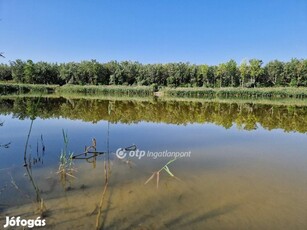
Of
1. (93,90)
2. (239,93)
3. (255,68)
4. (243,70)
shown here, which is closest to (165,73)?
(243,70)

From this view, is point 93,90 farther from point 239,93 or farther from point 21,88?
point 239,93

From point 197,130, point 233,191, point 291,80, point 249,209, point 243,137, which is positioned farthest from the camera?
point 291,80

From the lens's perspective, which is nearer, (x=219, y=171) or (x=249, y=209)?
(x=249, y=209)

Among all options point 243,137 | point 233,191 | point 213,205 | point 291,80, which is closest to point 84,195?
point 213,205

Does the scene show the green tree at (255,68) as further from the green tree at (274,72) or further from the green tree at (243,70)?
the green tree at (274,72)

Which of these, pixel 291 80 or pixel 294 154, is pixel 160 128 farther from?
pixel 291 80

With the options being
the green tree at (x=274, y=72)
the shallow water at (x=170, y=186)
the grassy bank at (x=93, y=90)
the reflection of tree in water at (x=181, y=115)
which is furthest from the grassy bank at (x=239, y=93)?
the shallow water at (x=170, y=186)

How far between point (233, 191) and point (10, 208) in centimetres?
382

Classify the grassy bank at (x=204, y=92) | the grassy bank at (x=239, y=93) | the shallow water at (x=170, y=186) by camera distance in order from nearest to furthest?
the shallow water at (x=170, y=186) < the grassy bank at (x=204, y=92) < the grassy bank at (x=239, y=93)

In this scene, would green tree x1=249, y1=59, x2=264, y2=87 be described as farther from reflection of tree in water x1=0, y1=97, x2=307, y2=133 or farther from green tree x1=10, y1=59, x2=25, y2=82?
green tree x1=10, y1=59, x2=25, y2=82

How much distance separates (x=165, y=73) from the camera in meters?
69.1

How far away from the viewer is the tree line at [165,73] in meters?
A: 65.1

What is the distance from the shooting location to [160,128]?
12.4 meters

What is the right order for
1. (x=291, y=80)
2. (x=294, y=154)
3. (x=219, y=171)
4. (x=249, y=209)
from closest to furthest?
(x=249, y=209)
(x=219, y=171)
(x=294, y=154)
(x=291, y=80)
